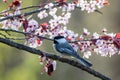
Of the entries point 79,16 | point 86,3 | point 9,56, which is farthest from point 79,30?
point 86,3

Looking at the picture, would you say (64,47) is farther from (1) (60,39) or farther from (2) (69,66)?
(2) (69,66)

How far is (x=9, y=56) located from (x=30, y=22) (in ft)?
37.8

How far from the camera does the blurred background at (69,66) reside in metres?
16.2

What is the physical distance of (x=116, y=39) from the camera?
→ 561cm

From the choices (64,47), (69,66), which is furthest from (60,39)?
(69,66)

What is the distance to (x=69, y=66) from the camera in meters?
16.7

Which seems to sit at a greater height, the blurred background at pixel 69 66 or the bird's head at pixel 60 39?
the bird's head at pixel 60 39

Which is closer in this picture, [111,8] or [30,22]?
[30,22]

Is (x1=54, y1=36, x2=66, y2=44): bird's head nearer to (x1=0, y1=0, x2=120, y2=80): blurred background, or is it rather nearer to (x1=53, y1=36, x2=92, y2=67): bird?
(x1=53, y1=36, x2=92, y2=67): bird

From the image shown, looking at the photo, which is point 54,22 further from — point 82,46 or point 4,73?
point 4,73

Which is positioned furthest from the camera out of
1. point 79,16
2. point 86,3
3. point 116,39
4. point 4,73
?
point 79,16

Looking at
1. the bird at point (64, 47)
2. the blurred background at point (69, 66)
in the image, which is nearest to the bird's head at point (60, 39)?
the bird at point (64, 47)

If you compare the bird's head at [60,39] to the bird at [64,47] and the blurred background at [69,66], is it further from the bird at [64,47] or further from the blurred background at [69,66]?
the blurred background at [69,66]

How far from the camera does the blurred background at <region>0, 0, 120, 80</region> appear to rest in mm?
16203
